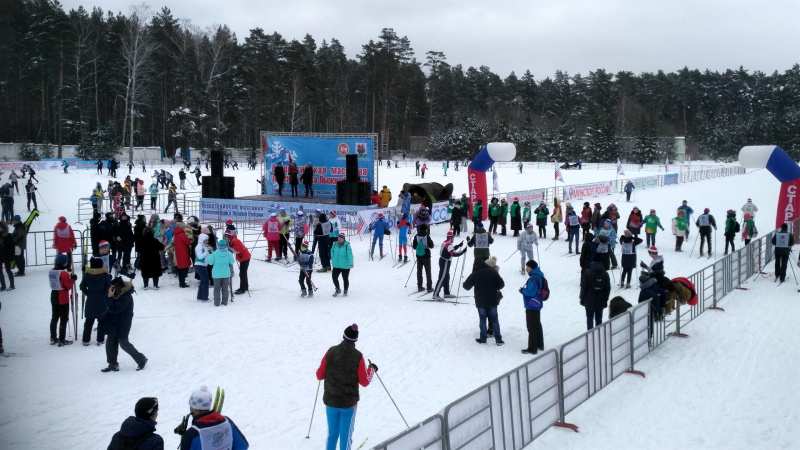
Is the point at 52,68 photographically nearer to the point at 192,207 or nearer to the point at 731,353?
the point at 192,207

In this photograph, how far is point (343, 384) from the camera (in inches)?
232

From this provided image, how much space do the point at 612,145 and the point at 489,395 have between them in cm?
7531

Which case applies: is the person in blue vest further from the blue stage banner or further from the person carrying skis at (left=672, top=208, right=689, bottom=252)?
the blue stage banner

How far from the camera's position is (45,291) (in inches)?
537

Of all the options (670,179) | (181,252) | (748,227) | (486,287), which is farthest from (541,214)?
(670,179)

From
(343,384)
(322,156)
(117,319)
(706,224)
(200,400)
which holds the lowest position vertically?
(343,384)

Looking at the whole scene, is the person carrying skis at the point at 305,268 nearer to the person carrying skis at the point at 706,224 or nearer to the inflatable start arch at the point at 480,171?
the person carrying skis at the point at 706,224

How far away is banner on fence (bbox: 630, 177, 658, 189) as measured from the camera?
3937 centimetres

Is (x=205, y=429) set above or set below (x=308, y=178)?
below

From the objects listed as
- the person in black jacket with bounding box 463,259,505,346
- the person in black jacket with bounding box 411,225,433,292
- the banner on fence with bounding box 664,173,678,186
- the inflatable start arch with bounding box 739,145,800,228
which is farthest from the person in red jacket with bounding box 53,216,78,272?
the banner on fence with bounding box 664,173,678,186

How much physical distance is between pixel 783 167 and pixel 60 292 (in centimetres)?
2152

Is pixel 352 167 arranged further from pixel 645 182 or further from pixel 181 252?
pixel 645 182

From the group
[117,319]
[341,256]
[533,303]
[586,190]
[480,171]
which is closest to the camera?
[117,319]

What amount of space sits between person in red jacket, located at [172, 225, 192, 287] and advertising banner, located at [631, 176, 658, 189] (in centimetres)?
3152
